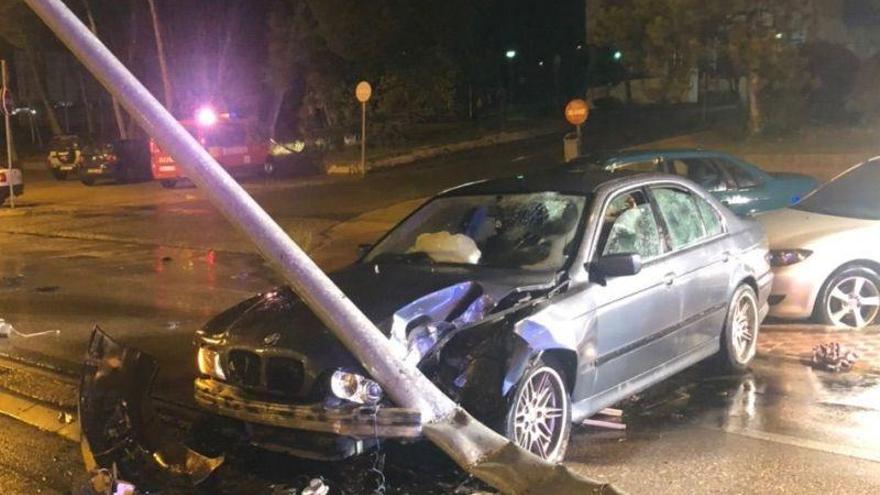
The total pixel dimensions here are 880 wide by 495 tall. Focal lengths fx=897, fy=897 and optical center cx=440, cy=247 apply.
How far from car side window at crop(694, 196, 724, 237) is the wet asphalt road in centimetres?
110

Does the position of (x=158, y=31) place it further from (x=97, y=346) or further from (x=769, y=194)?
(x=97, y=346)

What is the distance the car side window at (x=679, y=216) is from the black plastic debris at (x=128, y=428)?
3.28 m

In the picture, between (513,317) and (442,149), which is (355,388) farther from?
(442,149)

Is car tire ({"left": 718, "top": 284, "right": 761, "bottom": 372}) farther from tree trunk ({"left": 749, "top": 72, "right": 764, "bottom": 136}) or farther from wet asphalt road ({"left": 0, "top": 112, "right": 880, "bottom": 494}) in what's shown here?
tree trunk ({"left": 749, "top": 72, "right": 764, "bottom": 136})

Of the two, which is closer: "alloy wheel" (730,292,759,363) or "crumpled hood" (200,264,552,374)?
"crumpled hood" (200,264,552,374)

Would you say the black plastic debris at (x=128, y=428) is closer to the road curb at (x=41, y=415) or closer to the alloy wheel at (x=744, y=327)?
the road curb at (x=41, y=415)

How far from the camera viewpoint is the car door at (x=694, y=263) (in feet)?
19.5

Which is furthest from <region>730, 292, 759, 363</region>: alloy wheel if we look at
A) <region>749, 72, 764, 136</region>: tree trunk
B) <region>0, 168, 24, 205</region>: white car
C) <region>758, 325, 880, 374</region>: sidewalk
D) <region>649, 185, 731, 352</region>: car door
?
<region>0, 168, 24, 205</region>: white car

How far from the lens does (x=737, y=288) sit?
21.8 ft

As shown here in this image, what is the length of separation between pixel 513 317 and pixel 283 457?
4.84 ft

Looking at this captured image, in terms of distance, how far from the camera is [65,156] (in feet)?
96.6

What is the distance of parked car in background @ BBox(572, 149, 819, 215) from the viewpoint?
1034cm

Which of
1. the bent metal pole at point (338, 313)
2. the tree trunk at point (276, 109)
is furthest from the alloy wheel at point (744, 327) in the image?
the tree trunk at point (276, 109)

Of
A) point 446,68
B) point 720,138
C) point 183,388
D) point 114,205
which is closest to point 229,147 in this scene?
point 114,205
